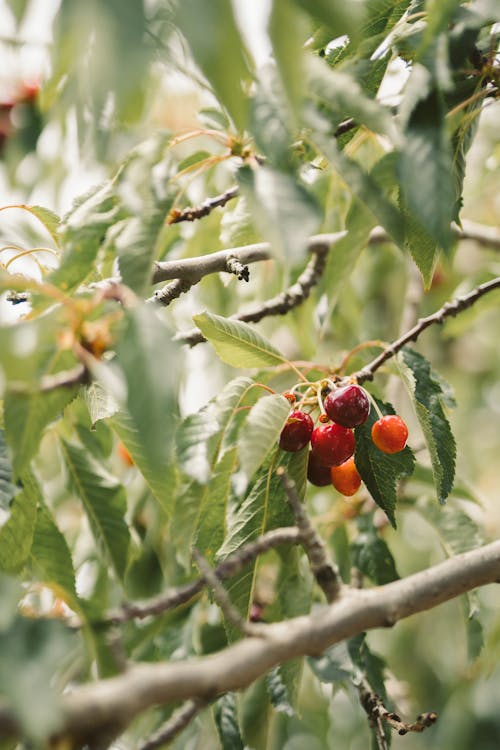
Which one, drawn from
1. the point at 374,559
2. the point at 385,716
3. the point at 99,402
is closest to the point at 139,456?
the point at 99,402

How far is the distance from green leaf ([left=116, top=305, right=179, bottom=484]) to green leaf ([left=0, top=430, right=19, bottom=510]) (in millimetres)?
458

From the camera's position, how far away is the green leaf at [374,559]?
1.85 meters

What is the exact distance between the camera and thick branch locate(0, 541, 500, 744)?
2.35 feet

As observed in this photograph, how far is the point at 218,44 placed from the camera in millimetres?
753

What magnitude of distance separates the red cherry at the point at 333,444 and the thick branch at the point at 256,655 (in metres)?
0.36

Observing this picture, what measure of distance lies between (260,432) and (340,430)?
10.9 inches

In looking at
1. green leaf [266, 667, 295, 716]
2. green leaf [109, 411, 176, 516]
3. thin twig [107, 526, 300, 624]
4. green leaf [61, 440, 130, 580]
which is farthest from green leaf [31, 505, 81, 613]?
thin twig [107, 526, 300, 624]

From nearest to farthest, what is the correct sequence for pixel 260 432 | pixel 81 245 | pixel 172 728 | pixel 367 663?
pixel 172 728, pixel 81 245, pixel 260 432, pixel 367 663

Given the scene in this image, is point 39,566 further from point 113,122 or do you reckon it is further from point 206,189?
point 206,189

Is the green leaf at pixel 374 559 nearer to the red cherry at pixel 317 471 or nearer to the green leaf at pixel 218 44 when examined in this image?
the red cherry at pixel 317 471

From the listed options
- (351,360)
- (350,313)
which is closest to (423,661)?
(350,313)

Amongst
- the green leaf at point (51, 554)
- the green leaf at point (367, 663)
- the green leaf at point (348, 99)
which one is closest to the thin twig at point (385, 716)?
the green leaf at point (367, 663)

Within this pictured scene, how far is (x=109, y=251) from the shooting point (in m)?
1.16

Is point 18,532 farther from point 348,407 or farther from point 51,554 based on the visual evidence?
point 348,407
